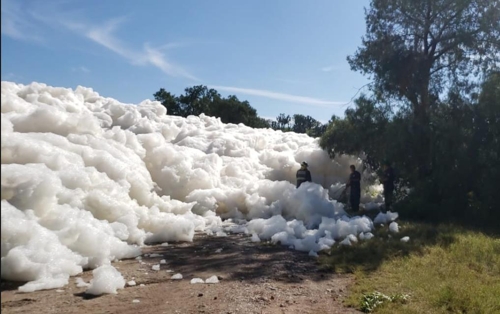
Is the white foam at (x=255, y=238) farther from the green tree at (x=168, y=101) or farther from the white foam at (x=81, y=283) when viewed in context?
the green tree at (x=168, y=101)

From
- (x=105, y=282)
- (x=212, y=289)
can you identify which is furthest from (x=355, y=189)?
(x=105, y=282)

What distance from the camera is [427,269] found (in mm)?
7125

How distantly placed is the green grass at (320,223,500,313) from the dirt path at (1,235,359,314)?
0.42 metres

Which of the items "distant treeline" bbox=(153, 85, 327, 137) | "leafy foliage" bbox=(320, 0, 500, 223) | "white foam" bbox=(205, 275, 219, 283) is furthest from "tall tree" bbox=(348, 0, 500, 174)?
"distant treeline" bbox=(153, 85, 327, 137)

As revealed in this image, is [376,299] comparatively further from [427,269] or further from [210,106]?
[210,106]

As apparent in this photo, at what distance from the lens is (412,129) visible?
13289 mm

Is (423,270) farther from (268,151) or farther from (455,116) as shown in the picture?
(268,151)

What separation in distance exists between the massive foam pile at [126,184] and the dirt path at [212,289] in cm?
46

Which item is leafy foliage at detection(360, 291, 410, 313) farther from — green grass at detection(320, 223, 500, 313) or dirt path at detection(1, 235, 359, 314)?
dirt path at detection(1, 235, 359, 314)

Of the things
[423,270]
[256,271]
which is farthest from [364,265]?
[256,271]

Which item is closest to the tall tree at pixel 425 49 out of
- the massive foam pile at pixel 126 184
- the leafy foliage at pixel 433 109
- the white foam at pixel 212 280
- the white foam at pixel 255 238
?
the leafy foliage at pixel 433 109

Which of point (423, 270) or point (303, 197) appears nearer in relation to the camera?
point (423, 270)

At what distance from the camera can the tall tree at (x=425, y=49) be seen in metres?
13.6

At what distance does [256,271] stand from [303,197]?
179 inches
